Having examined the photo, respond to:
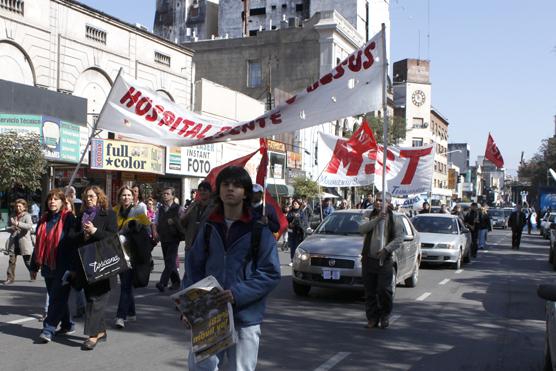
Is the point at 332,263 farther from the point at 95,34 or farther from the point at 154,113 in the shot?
the point at 95,34

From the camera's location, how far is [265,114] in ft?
28.1

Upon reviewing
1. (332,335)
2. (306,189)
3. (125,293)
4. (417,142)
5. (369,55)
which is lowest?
(332,335)

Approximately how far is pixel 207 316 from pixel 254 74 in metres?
49.3

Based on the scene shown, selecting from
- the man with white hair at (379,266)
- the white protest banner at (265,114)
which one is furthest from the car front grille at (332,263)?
the white protest banner at (265,114)

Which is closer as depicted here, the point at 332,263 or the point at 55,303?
the point at 55,303

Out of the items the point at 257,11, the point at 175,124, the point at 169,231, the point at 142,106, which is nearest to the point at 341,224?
the point at 169,231

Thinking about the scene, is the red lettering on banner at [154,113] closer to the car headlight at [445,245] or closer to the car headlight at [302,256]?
the car headlight at [302,256]

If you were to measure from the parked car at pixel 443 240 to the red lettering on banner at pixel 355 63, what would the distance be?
927 cm

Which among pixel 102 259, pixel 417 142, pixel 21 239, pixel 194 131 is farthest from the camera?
pixel 417 142

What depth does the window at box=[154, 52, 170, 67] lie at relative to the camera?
30.3 m

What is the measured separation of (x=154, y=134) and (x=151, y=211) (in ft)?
32.8

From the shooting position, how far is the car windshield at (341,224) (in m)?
12.1

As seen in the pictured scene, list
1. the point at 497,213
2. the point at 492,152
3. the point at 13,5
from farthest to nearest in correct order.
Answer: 1. the point at 497,213
2. the point at 492,152
3. the point at 13,5

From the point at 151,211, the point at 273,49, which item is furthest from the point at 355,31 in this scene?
the point at 151,211
